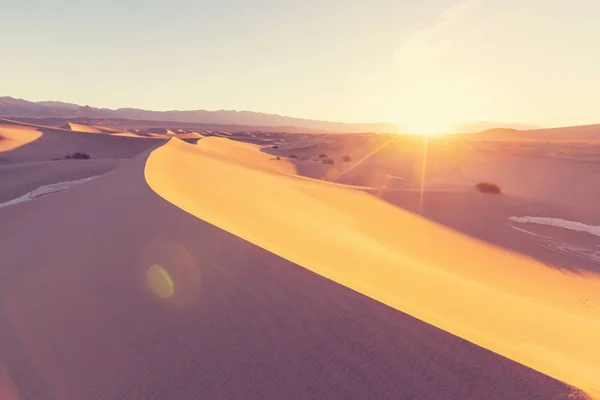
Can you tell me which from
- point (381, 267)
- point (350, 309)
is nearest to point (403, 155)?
point (381, 267)

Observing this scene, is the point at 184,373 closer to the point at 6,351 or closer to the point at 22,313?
the point at 6,351

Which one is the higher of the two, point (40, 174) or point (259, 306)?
point (259, 306)

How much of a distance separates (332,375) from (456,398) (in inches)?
31.3

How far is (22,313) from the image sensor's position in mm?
3596

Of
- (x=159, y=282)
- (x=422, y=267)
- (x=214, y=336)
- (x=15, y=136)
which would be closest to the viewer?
(x=214, y=336)

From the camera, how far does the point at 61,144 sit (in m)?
35.9

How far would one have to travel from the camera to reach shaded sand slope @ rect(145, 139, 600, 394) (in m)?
3.79

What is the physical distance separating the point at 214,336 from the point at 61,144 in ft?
Answer: 134

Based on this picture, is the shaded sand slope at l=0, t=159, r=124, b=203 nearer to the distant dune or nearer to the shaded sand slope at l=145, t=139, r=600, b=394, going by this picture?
the shaded sand slope at l=145, t=139, r=600, b=394

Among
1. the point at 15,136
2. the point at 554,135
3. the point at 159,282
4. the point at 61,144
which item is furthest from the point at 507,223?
the point at 554,135

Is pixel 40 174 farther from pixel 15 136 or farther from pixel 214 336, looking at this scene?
pixel 15 136

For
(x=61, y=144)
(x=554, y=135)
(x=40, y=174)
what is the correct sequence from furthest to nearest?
(x=554, y=135) < (x=61, y=144) < (x=40, y=174)

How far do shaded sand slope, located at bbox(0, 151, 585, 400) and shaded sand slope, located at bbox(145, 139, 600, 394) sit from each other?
1.28 ft

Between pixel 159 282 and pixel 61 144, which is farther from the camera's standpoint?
pixel 61 144
